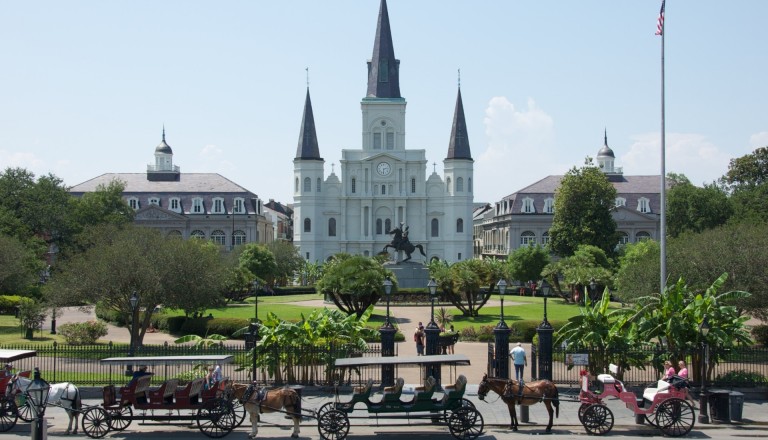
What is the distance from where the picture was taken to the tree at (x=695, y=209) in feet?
258

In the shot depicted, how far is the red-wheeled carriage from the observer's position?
1983 centimetres

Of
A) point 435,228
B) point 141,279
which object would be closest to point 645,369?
point 141,279

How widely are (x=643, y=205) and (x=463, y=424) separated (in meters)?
88.8

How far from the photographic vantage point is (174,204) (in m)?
103

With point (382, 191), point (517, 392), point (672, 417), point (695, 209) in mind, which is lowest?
point (672, 417)

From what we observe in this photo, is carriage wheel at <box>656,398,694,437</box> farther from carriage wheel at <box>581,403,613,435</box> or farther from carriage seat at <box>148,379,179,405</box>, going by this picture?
carriage seat at <box>148,379,179,405</box>

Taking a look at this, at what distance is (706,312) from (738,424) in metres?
4.01

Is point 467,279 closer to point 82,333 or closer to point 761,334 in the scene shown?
point 761,334

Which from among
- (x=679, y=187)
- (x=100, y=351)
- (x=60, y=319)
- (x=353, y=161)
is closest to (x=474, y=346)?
(x=100, y=351)

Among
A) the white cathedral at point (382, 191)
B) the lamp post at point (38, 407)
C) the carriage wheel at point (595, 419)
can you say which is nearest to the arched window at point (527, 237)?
the white cathedral at point (382, 191)

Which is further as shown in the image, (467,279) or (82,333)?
(467,279)

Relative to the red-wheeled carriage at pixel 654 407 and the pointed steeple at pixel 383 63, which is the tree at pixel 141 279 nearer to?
the red-wheeled carriage at pixel 654 407

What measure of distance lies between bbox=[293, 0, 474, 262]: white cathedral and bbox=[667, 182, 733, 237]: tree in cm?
2800

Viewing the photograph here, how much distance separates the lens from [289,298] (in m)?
69.2
